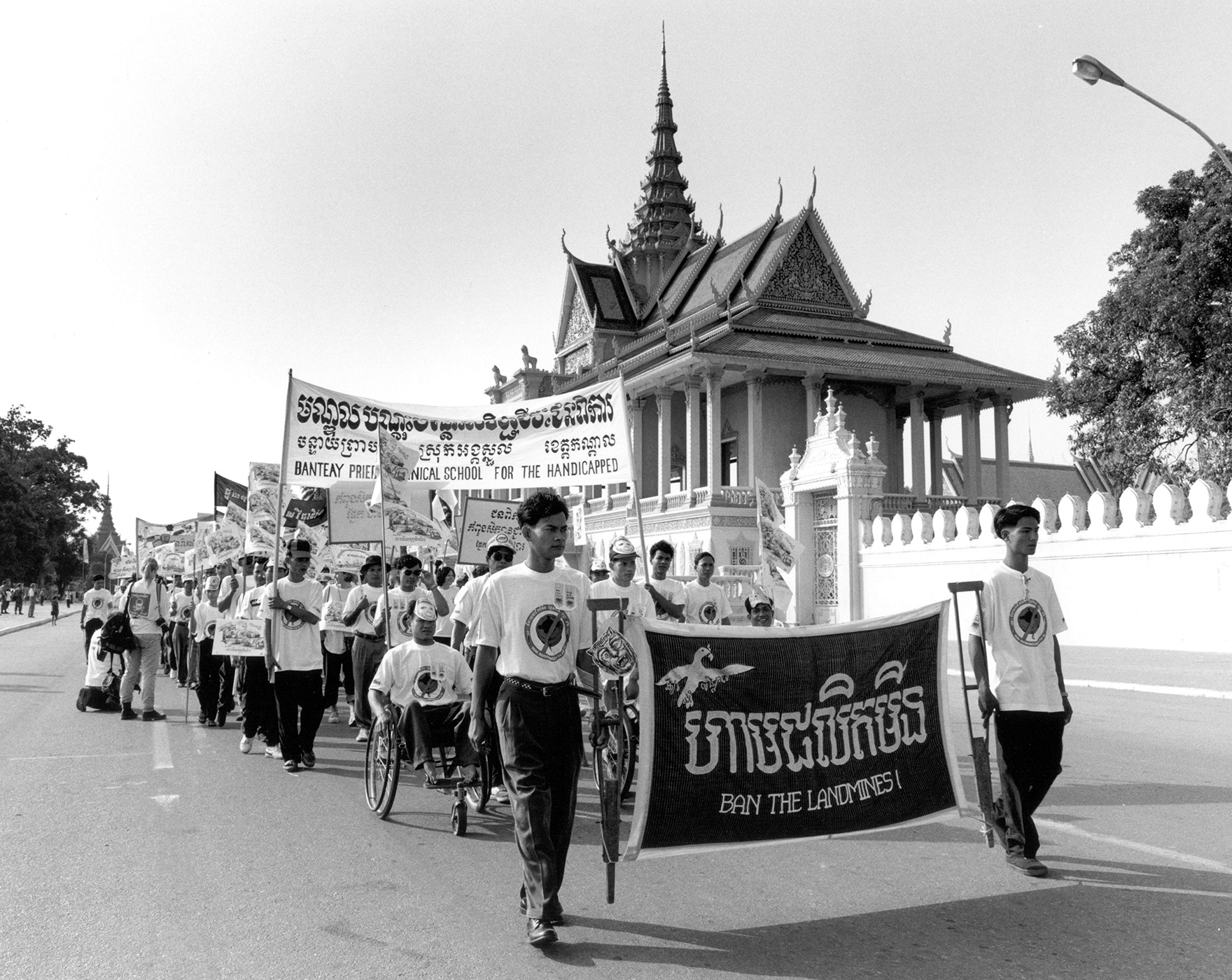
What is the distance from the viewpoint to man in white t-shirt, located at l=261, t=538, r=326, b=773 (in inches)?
330

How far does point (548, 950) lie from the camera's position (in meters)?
4.17

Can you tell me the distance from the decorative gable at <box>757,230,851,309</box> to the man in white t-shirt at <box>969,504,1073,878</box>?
31081mm

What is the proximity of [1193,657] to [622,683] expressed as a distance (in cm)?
1341

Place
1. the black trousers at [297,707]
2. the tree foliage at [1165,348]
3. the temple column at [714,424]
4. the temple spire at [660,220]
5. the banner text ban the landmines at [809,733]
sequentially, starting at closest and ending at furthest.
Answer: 1. the banner text ban the landmines at [809,733]
2. the black trousers at [297,707]
3. the tree foliage at [1165,348]
4. the temple column at [714,424]
5. the temple spire at [660,220]

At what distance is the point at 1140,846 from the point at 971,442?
32233mm

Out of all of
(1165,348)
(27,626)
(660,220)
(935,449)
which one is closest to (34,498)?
(27,626)

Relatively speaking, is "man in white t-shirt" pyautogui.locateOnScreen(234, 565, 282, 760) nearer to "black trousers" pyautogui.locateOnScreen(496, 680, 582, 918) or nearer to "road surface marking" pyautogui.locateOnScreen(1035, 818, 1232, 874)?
"black trousers" pyautogui.locateOnScreen(496, 680, 582, 918)

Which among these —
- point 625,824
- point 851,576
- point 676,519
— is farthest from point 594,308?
point 625,824

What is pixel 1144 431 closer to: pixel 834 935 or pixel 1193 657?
pixel 1193 657

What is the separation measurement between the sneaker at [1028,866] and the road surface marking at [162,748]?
20.0 feet

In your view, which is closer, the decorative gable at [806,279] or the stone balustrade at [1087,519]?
the stone balustrade at [1087,519]

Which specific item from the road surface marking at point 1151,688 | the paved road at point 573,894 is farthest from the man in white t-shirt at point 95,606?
the road surface marking at point 1151,688

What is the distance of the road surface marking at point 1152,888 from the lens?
188 inches

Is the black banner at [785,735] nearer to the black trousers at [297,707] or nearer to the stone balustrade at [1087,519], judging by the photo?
the black trousers at [297,707]
